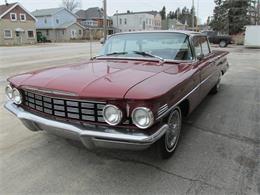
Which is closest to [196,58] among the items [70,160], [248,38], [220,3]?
[70,160]

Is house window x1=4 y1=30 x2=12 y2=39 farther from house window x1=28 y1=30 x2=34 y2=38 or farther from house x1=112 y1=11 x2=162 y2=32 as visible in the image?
house x1=112 y1=11 x2=162 y2=32

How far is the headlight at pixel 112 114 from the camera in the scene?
262 centimetres

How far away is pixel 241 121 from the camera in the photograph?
186 inches

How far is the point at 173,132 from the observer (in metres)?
3.43

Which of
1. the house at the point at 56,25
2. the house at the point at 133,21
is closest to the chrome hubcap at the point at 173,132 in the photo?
the house at the point at 56,25

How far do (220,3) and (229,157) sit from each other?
1788 inches

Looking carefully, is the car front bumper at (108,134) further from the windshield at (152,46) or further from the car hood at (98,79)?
the windshield at (152,46)

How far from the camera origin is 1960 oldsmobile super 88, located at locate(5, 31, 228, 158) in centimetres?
260

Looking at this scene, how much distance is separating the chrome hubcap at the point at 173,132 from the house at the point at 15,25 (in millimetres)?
40508

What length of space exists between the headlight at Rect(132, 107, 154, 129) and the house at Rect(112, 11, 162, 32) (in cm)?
6447

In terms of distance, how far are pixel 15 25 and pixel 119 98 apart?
43.8 m

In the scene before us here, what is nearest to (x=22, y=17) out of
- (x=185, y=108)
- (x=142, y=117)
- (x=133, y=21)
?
(x=133, y=21)

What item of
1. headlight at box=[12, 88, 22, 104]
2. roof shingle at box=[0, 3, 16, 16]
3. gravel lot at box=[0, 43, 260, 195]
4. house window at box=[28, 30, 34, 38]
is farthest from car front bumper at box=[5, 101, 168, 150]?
house window at box=[28, 30, 34, 38]

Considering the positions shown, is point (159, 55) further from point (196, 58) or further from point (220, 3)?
point (220, 3)
